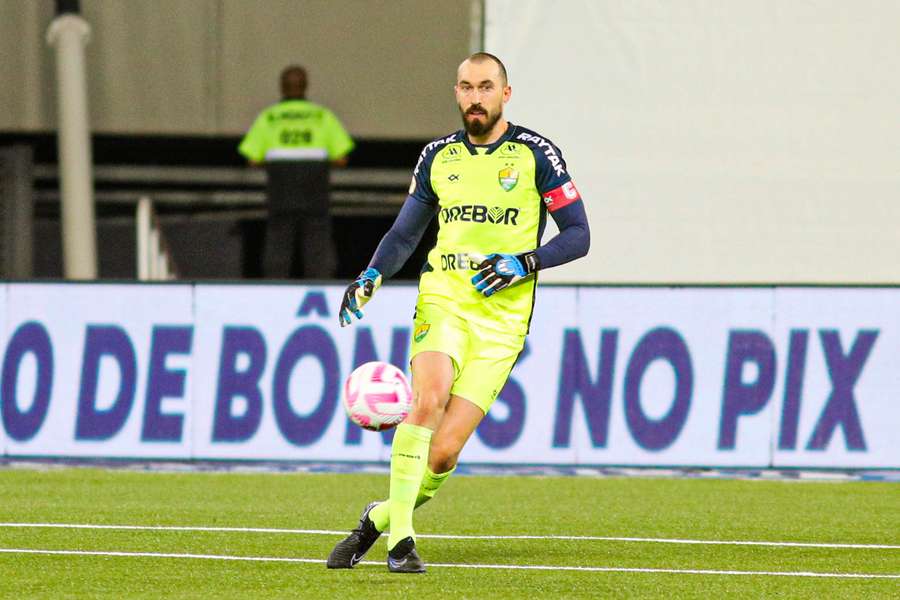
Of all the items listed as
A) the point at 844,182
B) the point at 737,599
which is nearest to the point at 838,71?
the point at 844,182

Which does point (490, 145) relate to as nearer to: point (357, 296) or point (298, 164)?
point (357, 296)

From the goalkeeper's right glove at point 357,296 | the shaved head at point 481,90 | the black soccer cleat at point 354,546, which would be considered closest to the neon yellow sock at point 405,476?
the black soccer cleat at point 354,546

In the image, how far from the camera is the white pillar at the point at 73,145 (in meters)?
16.8

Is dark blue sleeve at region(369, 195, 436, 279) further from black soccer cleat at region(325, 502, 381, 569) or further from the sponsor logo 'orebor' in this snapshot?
black soccer cleat at region(325, 502, 381, 569)

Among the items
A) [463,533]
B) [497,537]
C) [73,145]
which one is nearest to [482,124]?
[497,537]

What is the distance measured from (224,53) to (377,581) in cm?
1154

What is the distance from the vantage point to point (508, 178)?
24.9ft

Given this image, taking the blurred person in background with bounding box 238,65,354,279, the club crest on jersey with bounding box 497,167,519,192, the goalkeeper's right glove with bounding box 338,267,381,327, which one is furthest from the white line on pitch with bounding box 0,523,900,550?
the blurred person in background with bounding box 238,65,354,279

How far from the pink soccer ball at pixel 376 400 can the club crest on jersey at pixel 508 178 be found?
3.18ft

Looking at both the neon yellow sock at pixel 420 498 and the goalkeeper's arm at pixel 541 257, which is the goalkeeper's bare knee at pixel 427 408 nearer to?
the neon yellow sock at pixel 420 498

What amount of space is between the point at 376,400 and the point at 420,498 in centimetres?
56

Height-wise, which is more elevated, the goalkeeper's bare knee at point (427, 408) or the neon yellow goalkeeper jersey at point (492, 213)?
the neon yellow goalkeeper jersey at point (492, 213)

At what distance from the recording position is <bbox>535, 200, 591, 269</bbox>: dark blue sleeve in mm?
7527

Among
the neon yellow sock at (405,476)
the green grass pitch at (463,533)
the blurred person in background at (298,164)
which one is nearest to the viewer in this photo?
the green grass pitch at (463,533)
